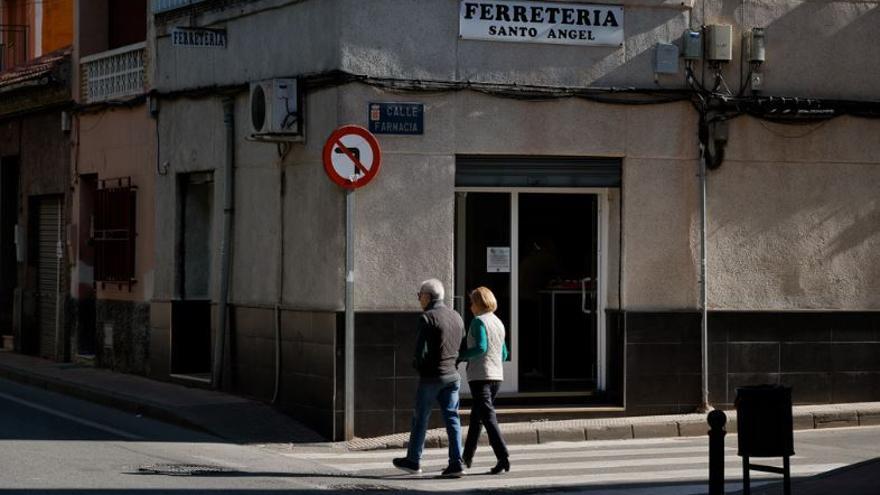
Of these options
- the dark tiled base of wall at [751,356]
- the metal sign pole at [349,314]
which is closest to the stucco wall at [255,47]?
the metal sign pole at [349,314]

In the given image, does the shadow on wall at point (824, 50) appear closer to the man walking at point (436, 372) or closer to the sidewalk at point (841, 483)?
the sidewalk at point (841, 483)

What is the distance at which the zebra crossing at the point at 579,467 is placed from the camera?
1312 centimetres

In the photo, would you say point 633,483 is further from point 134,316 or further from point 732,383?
point 134,316

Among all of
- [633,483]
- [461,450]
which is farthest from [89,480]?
[633,483]

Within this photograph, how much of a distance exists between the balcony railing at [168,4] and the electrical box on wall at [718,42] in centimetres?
634

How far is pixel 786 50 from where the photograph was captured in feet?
57.7

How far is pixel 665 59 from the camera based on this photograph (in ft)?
55.7

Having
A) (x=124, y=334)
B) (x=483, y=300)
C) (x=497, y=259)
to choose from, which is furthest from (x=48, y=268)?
(x=483, y=300)

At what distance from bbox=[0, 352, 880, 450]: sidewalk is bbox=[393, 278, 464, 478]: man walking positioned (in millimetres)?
1940

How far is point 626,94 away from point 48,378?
344 inches

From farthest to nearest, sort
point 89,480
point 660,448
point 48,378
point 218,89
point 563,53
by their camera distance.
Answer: point 48,378 < point 218,89 < point 563,53 < point 660,448 < point 89,480

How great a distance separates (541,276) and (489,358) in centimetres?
360

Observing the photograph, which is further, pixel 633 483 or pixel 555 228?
pixel 555 228

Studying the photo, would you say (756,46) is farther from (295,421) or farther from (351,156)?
(295,421)
